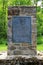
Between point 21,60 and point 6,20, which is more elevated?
point 21,60

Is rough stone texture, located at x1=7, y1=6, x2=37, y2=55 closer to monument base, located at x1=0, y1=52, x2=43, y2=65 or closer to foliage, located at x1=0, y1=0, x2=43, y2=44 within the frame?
monument base, located at x1=0, y1=52, x2=43, y2=65

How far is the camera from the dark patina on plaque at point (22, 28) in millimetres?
8977

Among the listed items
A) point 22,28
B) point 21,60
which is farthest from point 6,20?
point 21,60

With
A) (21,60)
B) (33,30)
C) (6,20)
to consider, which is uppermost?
(33,30)

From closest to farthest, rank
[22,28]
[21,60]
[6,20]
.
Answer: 1. [21,60]
2. [22,28]
3. [6,20]

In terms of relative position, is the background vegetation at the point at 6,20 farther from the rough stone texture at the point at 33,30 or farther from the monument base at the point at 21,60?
the monument base at the point at 21,60

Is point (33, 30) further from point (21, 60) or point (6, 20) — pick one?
point (6, 20)

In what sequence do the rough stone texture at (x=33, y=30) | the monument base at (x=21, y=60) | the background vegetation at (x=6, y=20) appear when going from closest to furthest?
the monument base at (x=21, y=60) → the rough stone texture at (x=33, y=30) → the background vegetation at (x=6, y=20)

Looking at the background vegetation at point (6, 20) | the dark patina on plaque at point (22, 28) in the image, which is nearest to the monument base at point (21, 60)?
the dark patina on plaque at point (22, 28)

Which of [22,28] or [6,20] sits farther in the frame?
[6,20]

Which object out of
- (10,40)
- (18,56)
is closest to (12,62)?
(18,56)

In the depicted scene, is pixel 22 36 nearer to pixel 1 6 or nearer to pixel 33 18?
pixel 33 18

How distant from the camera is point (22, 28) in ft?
29.4

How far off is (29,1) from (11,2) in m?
1.20
